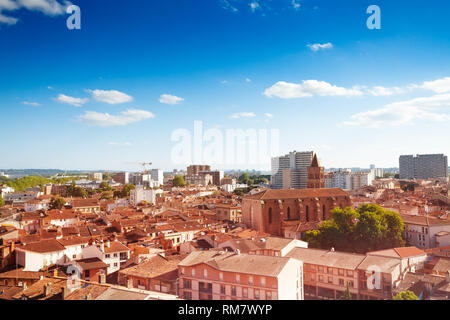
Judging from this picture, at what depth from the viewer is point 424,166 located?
5984 centimetres

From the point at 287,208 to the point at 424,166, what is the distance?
50665 mm

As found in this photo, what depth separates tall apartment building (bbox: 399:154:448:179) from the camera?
191 feet

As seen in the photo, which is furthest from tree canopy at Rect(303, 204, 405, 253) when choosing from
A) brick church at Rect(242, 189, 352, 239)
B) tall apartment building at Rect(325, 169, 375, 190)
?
tall apartment building at Rect(325, 169, 375, 190)

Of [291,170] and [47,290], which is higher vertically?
[291,170]

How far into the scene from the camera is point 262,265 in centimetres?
741

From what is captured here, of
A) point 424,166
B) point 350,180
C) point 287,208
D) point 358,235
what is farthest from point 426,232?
point 424,166

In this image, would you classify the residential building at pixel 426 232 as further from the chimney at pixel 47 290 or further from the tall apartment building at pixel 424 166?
the tall apartment building at pixel 424 166

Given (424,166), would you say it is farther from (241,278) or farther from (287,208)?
(241,278)

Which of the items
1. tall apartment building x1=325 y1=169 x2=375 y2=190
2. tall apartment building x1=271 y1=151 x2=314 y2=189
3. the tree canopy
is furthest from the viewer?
tall apartment building x1=271 y1=151 x2=314 y2=189

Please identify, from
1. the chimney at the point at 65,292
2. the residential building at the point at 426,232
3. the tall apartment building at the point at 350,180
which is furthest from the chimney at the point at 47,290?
the tall apartment building at the point at 350,180

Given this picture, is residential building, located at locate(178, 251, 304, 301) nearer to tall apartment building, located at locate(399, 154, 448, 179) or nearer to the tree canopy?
the tree canopy

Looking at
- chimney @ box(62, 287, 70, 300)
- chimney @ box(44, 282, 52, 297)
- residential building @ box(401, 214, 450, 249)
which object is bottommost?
residential building @ box(401, 214, 450, 249)

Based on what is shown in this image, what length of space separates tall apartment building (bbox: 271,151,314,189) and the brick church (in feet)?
106
